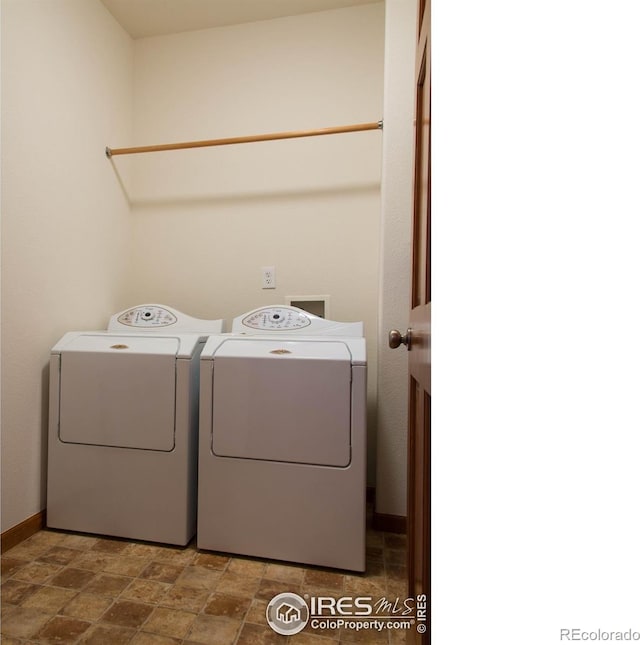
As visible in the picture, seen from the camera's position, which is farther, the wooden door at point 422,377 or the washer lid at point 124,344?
the washer lid at point 124,344

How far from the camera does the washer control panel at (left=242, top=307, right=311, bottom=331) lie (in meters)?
1.68

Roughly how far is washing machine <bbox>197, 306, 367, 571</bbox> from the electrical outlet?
72cm

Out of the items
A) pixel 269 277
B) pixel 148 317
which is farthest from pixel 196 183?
pixel 148 317

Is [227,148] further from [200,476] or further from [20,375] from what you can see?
[200,476]

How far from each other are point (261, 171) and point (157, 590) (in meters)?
2.11

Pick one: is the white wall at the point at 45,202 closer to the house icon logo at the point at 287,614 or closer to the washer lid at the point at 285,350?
the washer lid at the point at 285,350

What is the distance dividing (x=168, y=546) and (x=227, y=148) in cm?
216

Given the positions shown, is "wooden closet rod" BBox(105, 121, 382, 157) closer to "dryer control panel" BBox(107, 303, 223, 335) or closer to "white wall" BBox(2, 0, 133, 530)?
"white wall" BBox(2, 0, 133, 530)

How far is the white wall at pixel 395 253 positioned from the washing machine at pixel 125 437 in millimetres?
864

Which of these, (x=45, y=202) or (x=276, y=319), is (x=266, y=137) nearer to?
(x=276, y=319)

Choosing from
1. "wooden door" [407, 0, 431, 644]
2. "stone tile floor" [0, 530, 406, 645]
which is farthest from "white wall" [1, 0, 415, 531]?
"wooden door" [407, 0, 431, 644]

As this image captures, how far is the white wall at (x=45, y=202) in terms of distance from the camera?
1.44m

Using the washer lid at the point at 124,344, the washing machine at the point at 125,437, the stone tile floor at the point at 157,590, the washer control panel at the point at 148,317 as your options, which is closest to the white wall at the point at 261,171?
the washer control panel at the point at 148,317
